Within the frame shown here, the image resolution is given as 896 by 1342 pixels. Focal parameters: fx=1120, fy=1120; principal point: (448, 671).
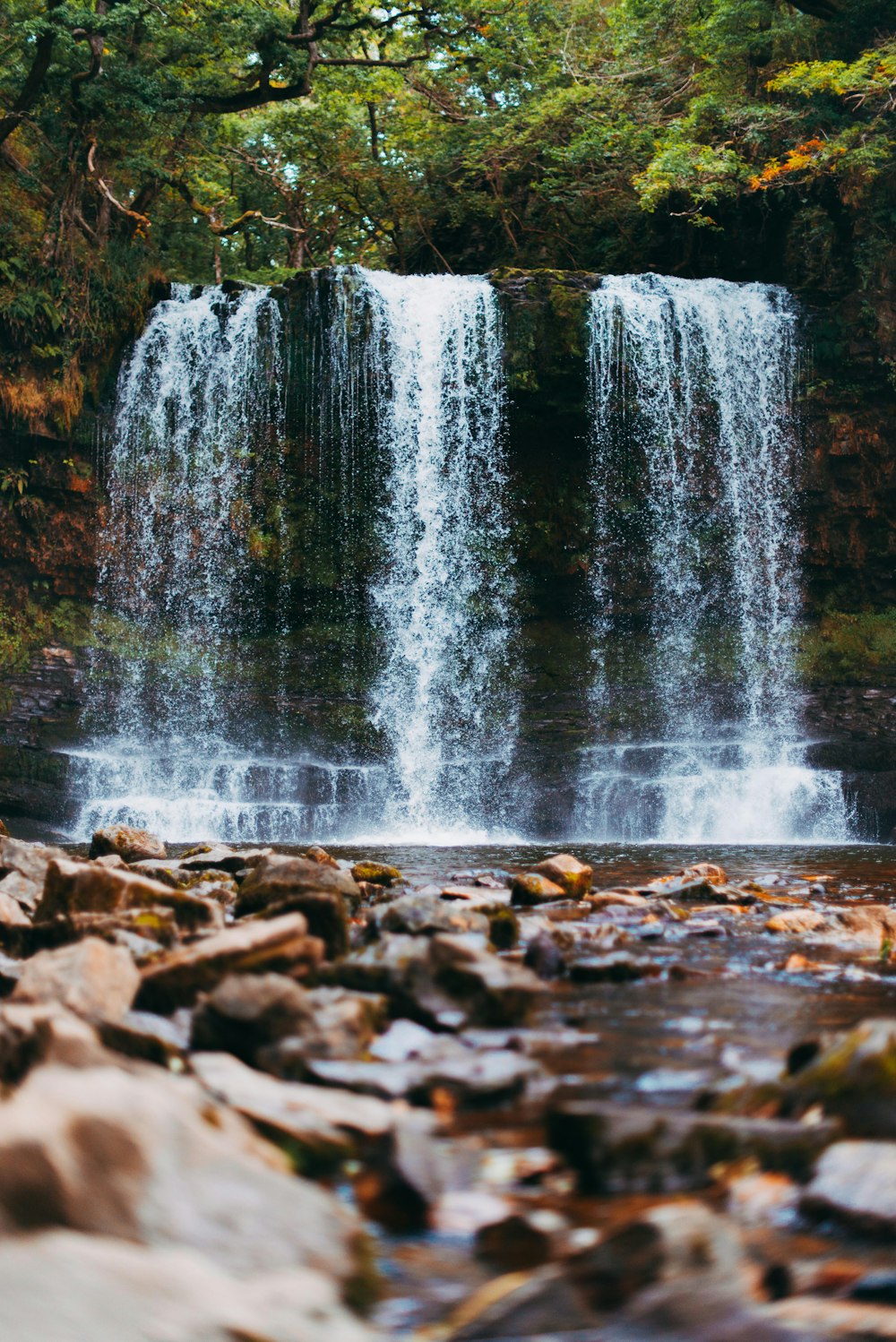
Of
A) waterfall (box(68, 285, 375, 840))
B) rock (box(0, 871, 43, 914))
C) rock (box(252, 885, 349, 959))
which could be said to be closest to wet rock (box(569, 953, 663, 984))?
rock (box(252, 885, 349, 959))

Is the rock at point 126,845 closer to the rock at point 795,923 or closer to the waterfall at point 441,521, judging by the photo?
the rock at point 795,923

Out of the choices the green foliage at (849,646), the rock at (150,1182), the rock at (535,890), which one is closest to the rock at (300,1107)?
the rock at (150,1182)

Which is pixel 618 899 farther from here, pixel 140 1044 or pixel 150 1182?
pixel 150 1182

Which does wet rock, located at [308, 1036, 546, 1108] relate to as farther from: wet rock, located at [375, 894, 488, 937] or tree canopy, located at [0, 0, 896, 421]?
tree canopy, located at [0, 0, 896, 421]

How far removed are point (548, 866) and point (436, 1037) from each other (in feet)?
11.4

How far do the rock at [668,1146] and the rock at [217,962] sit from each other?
1073 mm

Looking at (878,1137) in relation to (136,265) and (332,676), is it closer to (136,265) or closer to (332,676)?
(332,676)

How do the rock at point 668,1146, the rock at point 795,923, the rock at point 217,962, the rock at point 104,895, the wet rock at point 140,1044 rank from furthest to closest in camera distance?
the rock at point 795,923, the rock at point 104,895, the rock at point 217,962, the wet rock at point 140,1044, the rock at point 668,1146

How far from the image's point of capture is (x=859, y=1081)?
2.38 m

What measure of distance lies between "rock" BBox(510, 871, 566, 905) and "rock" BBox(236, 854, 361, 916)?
0.95 m

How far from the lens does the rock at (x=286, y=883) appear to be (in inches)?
196

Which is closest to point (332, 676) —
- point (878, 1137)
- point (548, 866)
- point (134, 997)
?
point (548, 866)

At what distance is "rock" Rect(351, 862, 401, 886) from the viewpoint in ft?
23.2

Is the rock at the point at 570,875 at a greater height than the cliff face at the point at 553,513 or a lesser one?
lesser
